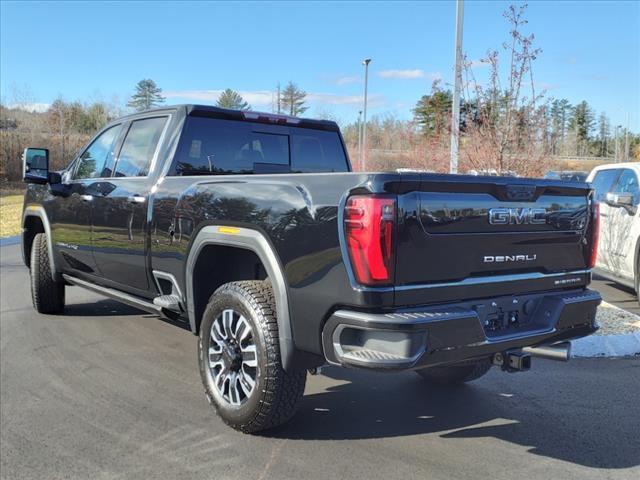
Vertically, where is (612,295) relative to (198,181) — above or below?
below

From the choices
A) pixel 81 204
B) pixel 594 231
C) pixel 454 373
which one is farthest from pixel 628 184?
pixel 81 204

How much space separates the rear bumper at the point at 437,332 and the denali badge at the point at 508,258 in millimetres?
214

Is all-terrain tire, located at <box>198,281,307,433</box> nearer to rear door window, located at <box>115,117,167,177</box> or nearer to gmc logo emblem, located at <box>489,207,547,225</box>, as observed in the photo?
gmc logo emblem, located at <box>489,207,547,225</box>

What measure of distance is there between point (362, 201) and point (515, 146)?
6261 millimetres

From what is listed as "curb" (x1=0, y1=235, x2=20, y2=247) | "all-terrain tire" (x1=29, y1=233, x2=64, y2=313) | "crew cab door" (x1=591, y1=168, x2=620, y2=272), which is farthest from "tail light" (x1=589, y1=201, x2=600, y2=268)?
"curb" (x1=0, y1=235, x2=20, y2=247)

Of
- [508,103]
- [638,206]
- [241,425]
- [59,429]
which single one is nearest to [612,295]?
[638,206]

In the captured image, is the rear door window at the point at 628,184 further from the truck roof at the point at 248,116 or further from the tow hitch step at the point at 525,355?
the tow hitch step at the point at 525,355

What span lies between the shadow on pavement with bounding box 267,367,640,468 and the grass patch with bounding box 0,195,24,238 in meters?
13.2

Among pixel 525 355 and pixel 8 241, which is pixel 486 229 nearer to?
pixel 525 355

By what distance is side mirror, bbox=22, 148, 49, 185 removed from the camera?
5.73m

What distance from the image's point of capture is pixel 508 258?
10.9ft

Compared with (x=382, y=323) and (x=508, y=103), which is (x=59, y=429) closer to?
(x=382, y=323)

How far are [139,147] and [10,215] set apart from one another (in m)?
16.8

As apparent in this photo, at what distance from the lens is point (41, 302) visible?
21.5 ft
